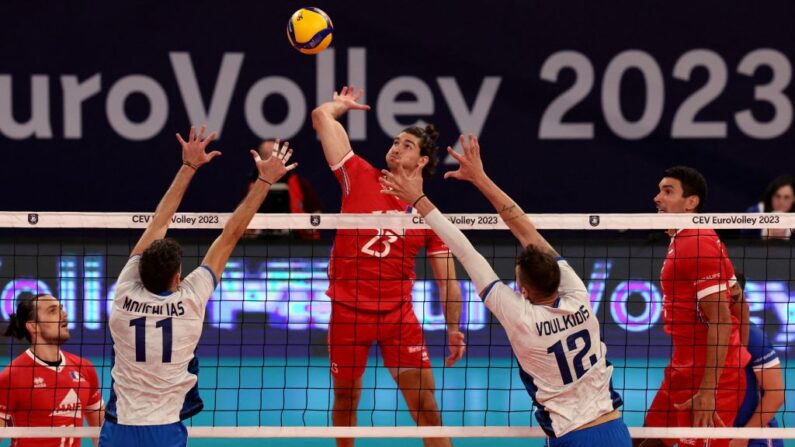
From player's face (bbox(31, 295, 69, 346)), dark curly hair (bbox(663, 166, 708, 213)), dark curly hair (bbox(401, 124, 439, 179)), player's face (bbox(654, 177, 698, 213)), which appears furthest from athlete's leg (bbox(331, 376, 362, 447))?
dark curly hair (bbox(663, 166, 708, 213))

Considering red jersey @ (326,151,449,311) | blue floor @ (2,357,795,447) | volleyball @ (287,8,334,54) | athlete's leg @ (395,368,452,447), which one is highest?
volleyball @ (287,8,334,54)

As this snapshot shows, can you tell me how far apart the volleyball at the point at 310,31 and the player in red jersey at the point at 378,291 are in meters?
1.15

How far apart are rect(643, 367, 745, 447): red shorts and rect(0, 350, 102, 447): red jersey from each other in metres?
3.78

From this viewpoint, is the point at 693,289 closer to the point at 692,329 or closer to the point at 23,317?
the point at 692,329

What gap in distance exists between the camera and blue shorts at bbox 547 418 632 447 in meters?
6.39

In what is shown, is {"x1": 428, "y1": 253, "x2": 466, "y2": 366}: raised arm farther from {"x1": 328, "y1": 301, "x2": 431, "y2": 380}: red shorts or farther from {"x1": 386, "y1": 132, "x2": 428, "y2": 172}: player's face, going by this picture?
{"x1": 386, "y1": 132, "x2": 428, "y2": 172}: player's face

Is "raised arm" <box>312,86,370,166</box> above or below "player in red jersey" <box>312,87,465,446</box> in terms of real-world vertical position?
above

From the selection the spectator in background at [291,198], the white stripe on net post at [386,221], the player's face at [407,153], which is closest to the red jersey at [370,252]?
the player's face at [407,153]

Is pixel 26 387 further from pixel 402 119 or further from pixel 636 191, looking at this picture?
pixel 636 191

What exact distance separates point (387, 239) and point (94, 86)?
31.3 feet

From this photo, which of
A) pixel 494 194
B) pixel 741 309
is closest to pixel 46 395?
pixel 494 194

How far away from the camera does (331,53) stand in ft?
54.0

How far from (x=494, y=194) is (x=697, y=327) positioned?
5.98 feet

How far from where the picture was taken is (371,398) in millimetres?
12266
